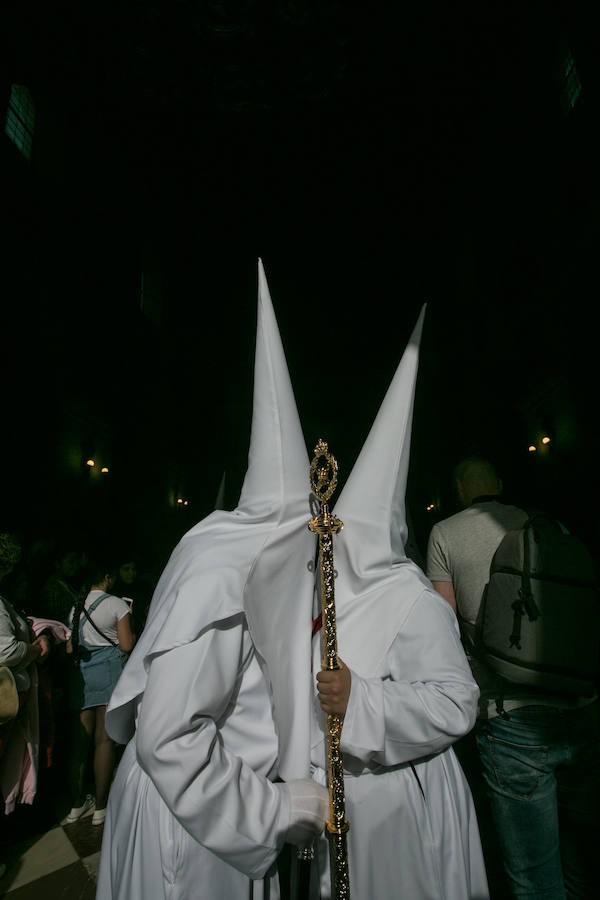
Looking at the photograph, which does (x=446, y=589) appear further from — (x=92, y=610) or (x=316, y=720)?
(x=92, y=610)

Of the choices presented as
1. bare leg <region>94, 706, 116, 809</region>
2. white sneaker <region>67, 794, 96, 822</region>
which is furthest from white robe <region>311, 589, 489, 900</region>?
white sneaker <region>67, 794, 96, 822</region>

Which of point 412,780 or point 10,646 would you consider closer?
point 412,780

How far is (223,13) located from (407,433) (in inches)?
212

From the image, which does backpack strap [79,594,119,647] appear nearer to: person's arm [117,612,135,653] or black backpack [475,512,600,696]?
person's arm [117,612,135,653]

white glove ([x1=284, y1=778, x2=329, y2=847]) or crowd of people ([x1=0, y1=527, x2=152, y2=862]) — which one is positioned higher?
white glove ([x1=284, y1=778, x2=329, y2=847])

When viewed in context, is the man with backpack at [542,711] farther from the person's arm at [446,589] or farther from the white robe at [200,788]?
the white robe at [200,788]

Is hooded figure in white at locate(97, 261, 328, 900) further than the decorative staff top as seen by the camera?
No

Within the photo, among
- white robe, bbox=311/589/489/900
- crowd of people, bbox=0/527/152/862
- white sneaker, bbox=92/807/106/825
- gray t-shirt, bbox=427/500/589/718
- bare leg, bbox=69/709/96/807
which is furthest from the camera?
bare leg, bbox=69/709/96/807

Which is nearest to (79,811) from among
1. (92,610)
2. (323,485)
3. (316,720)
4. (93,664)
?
(93,664)

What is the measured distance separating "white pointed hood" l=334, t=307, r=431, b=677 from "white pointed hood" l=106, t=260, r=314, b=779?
0.16m

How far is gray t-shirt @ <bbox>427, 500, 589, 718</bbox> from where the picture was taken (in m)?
1.94

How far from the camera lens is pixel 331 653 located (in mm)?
1140

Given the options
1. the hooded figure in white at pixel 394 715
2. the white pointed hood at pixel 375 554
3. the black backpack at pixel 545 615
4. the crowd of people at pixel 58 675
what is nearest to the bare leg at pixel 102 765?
the crowd of people at pixel 58 675

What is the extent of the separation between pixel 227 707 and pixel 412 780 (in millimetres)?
587
